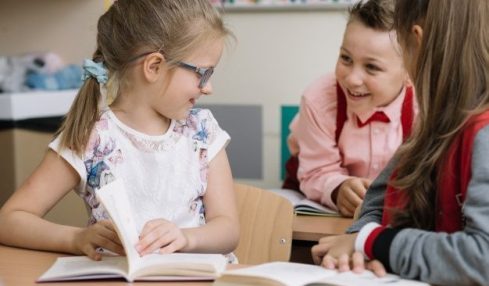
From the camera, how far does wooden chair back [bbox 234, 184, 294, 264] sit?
1856 mm

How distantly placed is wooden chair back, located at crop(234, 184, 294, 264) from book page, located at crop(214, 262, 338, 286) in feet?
2.01

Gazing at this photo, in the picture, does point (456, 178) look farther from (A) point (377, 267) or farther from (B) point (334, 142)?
(B) point (334, 142)

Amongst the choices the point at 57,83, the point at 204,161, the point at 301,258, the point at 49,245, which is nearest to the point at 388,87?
the point at 301,258

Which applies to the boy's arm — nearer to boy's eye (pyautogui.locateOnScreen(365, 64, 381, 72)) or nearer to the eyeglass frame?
boy's eye (pyautogui.locateOnScreen(365, 64, 381, 72))

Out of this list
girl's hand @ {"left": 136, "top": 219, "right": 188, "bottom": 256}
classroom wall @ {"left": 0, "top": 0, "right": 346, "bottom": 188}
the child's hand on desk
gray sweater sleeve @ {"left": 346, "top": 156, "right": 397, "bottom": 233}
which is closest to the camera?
the child's hand on desk

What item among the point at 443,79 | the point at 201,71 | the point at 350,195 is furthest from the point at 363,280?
the point at 350,195

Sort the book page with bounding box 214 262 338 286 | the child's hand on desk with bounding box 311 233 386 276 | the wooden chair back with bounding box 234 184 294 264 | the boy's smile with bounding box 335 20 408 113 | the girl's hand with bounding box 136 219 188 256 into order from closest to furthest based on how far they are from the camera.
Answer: the book page with bounding box 214 262 338 286 → the child's hand on desk with bounding box 311 233 386 276 → the girl's hand with bounding box 136 219 188 256 → the wooden chair back with bounding box 234 184 294 264 → the boy's smile with bounding box 335 20 408 113

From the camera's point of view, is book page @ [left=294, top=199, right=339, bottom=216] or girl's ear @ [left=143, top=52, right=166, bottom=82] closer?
girl's ear @ [left=143, top=52, right=166, bottom=82]

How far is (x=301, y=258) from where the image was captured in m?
2.01

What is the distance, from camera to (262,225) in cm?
188

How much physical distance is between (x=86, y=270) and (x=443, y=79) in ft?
2.03

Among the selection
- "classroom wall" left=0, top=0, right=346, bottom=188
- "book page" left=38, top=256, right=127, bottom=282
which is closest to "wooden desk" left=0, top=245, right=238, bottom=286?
"book page" left=38, top=256, right=127, bottom=282

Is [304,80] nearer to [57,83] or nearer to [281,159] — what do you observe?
[281,159]

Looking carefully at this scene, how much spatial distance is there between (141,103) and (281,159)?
1824mm
